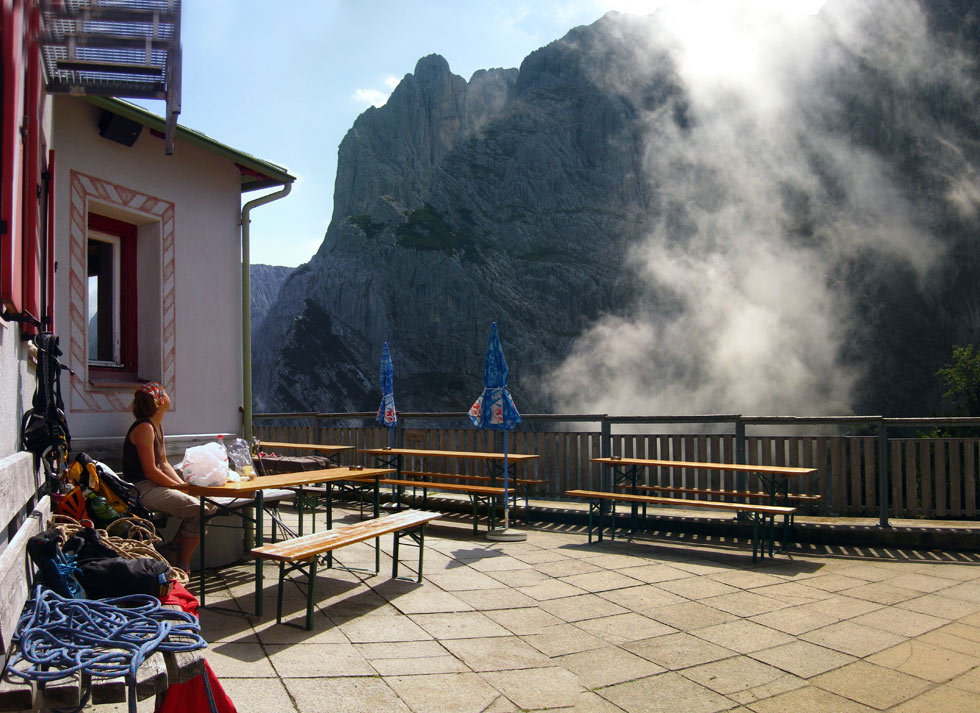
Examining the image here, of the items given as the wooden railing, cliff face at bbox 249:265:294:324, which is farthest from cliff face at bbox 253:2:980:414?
the wooden railing

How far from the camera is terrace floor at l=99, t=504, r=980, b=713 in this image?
3566 millimetres

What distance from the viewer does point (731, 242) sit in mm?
63031

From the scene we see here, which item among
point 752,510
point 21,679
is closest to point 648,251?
point 752,510

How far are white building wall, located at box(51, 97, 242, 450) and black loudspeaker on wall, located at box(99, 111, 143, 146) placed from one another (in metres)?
0.06

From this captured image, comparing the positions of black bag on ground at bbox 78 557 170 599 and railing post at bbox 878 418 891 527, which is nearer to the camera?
black bag on ground at bbox 78 557 170 599

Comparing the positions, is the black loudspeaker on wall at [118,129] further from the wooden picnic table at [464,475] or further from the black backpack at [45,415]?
the wooden picnic table at [464,475]

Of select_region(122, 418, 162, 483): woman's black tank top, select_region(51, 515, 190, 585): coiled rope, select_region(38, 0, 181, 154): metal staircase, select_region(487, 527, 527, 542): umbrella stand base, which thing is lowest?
select_region(487, 527, 527, 542): umbrella stand base

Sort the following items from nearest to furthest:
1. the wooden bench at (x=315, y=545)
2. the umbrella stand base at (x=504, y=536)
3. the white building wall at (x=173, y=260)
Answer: the wooden bench at (x=315, y=545) → the white building wall at (x=173, y=260) → the umbrella stand base at (x=504, y=536)

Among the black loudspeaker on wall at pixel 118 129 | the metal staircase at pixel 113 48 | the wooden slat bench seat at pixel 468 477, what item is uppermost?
the black loudspeaker on wall at pixel 118 129

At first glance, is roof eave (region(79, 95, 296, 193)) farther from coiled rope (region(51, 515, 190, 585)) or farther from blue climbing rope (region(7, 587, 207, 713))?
blue climbing rope (region(7, 587, 207, 713))

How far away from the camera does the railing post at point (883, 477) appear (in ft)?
25.3

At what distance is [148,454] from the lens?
17.2 feet

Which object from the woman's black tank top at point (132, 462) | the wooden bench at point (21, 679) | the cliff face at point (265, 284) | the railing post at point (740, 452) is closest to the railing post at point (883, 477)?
the railing post at point (740, 452)

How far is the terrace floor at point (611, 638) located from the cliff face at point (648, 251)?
50553 mm
